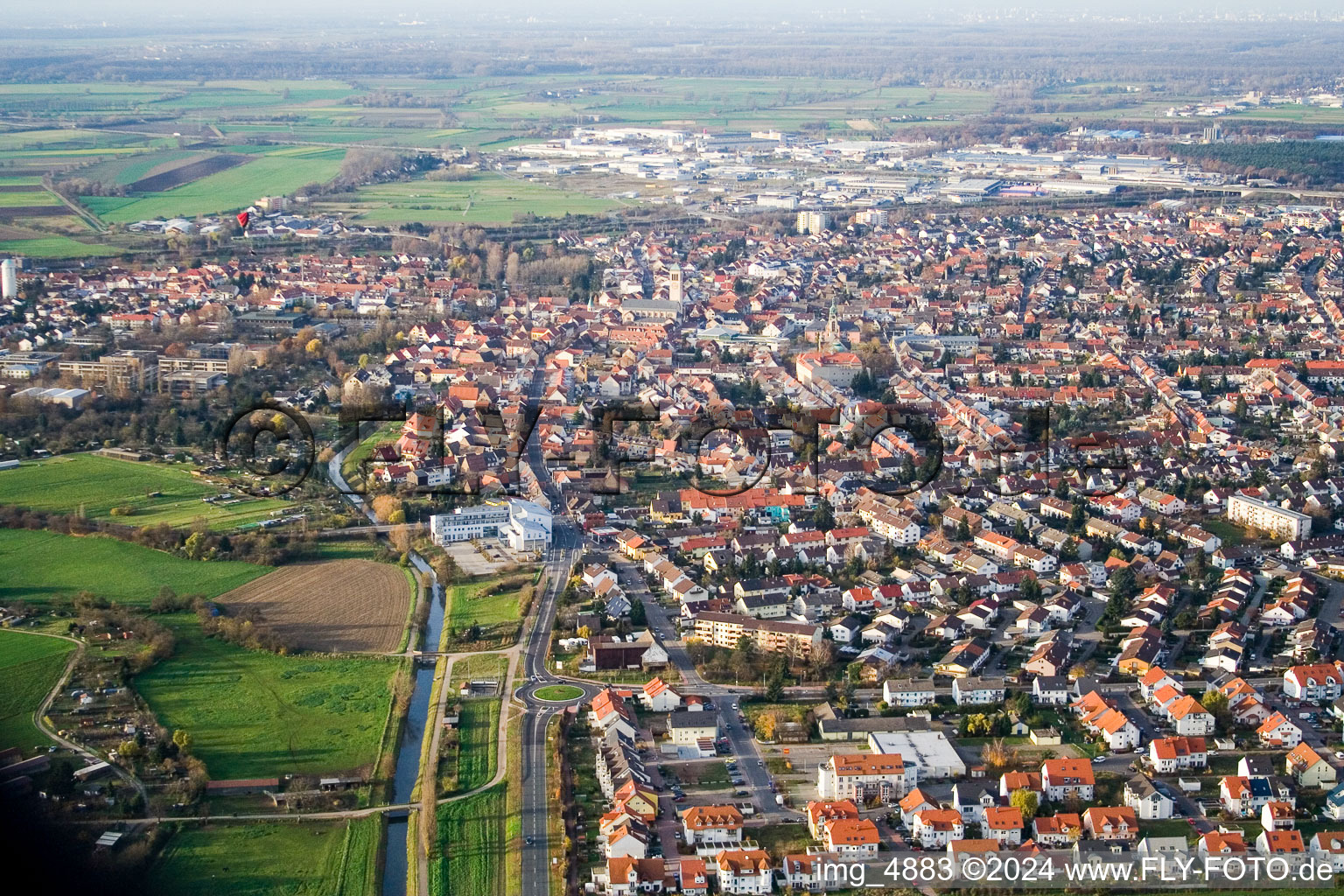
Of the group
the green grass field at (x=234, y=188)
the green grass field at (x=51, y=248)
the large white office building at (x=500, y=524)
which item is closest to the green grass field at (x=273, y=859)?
the large white office building at (x=500, y=524)

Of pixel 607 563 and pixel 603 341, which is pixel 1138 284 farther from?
pixel 607 563

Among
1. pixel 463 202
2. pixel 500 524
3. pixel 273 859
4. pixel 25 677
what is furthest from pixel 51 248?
pixel 273 859

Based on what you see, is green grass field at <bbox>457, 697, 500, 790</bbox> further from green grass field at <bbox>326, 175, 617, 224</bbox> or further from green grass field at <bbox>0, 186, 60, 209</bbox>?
green grass field at <bbox>0, 186, 60, 209</bbox>

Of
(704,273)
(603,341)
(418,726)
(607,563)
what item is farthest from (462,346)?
(418,726)

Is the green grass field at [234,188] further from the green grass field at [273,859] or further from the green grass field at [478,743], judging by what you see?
the green grass field at [273,859]

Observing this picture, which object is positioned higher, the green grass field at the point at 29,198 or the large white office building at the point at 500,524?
the green grass field at the point at 29,198

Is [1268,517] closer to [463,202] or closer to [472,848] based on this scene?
[472,848]

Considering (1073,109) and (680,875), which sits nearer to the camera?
(680,875)
